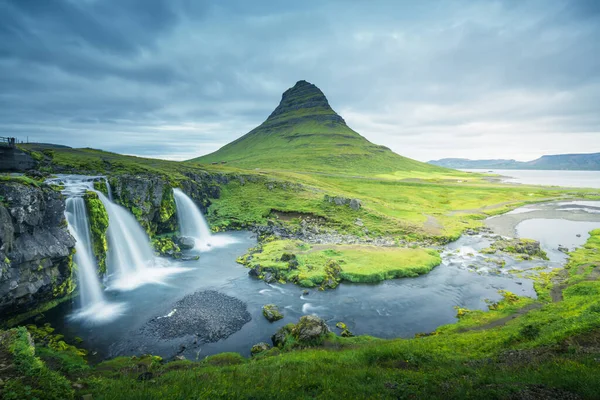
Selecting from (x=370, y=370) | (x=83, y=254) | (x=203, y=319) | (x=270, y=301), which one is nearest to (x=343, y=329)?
(x=270, y=301)

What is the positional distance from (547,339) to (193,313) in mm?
28349

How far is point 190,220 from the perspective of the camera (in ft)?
208

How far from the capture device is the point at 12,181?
1089 inches

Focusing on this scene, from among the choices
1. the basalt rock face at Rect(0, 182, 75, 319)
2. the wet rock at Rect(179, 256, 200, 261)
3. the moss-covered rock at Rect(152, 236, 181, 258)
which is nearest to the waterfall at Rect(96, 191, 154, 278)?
the moss-covered rock at Rect(152, 236, 181, 258)

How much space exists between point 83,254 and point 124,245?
24.1 feet

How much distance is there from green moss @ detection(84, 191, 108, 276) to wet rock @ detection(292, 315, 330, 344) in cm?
2797

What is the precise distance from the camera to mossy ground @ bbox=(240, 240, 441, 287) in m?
38.5

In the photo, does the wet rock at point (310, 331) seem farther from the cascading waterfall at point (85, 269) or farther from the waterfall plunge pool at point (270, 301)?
the cascading waterfall at point (85, 269)

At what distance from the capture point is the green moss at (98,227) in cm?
3628

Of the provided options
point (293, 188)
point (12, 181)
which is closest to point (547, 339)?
point (12, 181)

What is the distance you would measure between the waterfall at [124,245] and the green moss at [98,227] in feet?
6.35

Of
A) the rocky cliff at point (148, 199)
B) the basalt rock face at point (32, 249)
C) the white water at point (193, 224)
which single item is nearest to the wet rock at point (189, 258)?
the white water at point (193, 224)

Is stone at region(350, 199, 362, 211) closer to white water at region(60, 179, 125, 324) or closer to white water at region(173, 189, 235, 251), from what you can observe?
white water at region(173, 189, 235, 251)

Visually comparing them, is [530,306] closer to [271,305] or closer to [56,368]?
[271,305]
